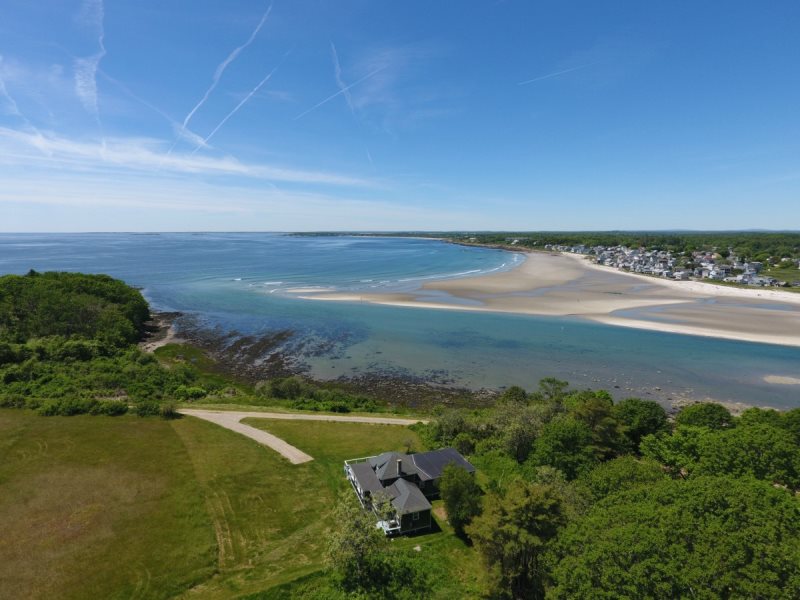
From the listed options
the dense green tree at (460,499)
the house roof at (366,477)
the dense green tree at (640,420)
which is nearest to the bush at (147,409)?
the house roof at (366,477)

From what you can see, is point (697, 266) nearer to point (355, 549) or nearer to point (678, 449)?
point (678, 449)

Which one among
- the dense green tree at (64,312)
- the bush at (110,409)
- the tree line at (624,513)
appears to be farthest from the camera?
the dense green tree at (64,312)

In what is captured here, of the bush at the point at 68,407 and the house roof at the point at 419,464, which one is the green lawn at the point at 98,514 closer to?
the bush at the point at 68,407

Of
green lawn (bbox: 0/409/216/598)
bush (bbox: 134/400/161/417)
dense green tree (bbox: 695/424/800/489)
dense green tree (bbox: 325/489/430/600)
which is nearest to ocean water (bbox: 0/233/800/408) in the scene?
bush (bbox: 134/400/161/417)

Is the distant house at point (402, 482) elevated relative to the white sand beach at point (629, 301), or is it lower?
lower

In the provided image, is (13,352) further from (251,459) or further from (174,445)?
(251,459)

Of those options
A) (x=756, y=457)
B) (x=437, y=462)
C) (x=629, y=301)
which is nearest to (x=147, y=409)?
(x=437, y=462)
